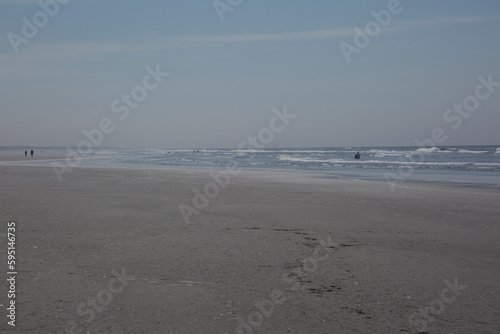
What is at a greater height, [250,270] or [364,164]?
[364,164]

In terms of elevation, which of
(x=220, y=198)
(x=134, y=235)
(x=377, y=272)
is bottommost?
(x=377, y=272)

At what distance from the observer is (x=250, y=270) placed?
612 cm

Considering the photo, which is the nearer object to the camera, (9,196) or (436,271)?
(436,271)

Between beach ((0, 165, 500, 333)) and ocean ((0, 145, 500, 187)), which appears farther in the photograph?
ocean ((0, 145, 500, 187))

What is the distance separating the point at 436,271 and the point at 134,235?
4.83 meters

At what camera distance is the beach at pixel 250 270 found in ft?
14.7

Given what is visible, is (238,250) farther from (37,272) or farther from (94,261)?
(37,272)

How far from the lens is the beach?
449 centimetres

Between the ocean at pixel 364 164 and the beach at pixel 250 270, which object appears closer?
the beach at pixel 250 270

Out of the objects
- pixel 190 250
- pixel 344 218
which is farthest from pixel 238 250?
pixel 344 218

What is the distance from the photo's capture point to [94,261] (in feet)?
20.9

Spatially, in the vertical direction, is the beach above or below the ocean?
below

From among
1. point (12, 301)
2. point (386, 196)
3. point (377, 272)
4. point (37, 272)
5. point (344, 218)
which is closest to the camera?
point (12, 301)

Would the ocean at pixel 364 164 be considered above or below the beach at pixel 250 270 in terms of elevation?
above
